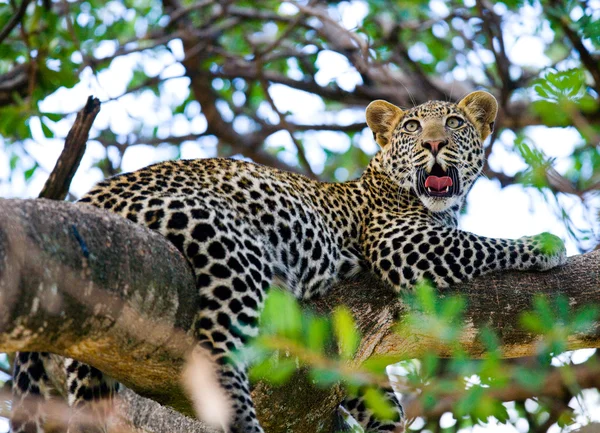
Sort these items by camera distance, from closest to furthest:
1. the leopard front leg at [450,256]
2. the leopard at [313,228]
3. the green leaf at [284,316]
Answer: the green leaf at [284,316] < the leopard at [313,228] < the leopard front leg at [450,256]

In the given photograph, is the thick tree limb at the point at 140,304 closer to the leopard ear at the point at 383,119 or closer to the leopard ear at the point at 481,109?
the leopard ear at the point at 481,109

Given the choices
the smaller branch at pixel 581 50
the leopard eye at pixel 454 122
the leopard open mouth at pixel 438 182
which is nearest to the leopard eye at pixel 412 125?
the leopard eye at pixel 454 122

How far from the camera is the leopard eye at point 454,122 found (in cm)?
806

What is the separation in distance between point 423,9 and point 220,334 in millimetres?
9089

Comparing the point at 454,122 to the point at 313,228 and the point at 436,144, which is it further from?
the point at 313,228

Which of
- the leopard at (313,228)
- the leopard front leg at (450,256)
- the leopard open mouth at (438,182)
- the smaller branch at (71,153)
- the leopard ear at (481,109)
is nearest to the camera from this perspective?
the leopard at (313,228)

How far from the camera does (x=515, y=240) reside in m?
7.00

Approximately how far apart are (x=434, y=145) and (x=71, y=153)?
3052 mm

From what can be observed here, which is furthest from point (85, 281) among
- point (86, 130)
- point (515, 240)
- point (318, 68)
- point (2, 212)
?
point (318, 68)

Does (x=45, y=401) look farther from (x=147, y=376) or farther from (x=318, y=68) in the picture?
(x=318, y=68)

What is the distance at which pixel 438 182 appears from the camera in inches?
301

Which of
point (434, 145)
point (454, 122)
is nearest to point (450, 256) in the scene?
point (434, 145)

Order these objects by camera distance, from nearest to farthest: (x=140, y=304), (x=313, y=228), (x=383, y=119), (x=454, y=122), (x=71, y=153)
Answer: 1. (x=140, y=304)
2. (x=71, y=153)
3. (x=313, y=228)
4. (x=454, y=122)
5. (x=383, y=119)

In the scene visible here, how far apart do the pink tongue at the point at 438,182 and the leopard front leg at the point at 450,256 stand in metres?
0.45
